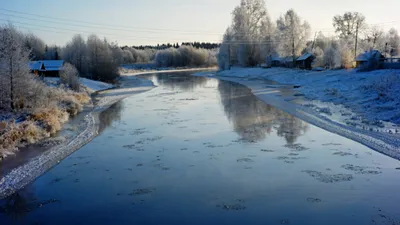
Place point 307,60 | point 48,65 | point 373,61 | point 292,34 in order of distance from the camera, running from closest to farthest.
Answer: point 373,61, point 48,65, point 307,60, point 292,34

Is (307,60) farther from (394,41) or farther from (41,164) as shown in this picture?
(41,164)

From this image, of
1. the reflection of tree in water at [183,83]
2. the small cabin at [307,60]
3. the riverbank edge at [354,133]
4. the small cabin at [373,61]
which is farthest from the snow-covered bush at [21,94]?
the small cabin at [307,60]

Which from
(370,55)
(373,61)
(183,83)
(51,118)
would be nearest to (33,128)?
(51,118)

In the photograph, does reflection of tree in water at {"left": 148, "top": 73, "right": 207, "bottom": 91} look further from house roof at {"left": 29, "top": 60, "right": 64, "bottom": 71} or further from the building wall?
the building wall

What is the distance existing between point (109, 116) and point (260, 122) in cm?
1031

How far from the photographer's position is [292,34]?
62.2 metres

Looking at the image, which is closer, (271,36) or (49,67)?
(49,67)

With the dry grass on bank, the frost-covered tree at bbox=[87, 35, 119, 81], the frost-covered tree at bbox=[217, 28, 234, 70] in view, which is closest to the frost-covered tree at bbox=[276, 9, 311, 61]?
the frost-covered tree at bbox=[217, 28, 234, 70]

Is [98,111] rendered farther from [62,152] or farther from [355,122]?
[355,122]

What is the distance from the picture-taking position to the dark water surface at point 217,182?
902 centimetres

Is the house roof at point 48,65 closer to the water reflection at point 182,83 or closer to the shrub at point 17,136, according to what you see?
the water reflection at point 182,83

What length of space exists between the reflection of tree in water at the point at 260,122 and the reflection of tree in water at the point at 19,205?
9108 mm

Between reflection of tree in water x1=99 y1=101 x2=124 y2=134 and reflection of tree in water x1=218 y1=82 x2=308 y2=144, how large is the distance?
7.12 meters

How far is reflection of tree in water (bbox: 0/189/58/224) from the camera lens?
30.9 feet
